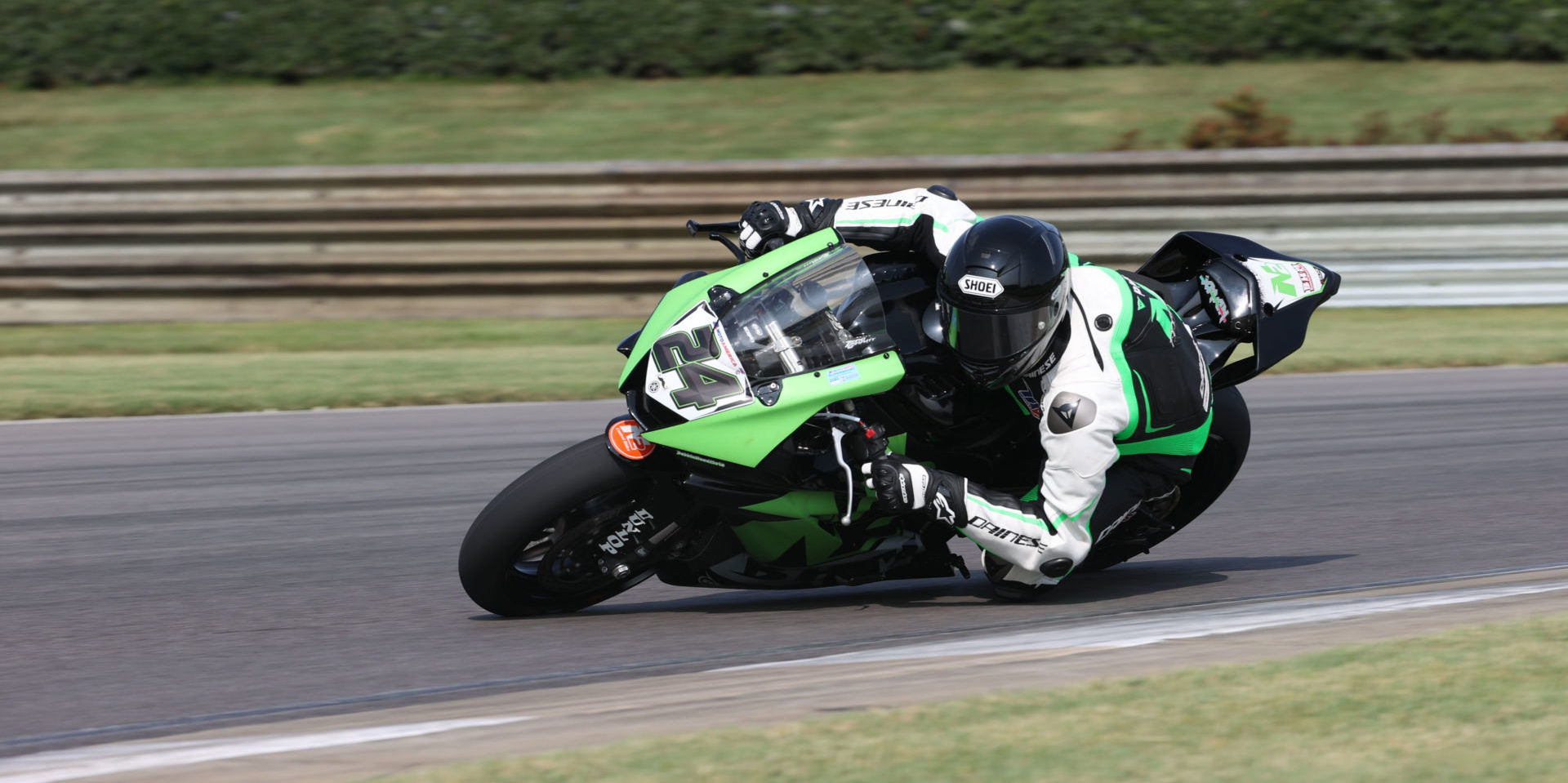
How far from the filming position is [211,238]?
1183cm

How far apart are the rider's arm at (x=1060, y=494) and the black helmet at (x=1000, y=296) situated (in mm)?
210

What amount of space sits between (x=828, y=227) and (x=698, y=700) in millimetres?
1646

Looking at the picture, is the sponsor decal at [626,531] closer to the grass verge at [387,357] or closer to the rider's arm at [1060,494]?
the rider's arm at [1060,494]

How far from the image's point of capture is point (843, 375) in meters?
4.32

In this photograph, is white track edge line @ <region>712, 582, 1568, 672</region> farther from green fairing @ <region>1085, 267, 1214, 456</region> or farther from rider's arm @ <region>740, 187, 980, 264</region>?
rider's arm @ <region>740, 187, 980, 264</region>

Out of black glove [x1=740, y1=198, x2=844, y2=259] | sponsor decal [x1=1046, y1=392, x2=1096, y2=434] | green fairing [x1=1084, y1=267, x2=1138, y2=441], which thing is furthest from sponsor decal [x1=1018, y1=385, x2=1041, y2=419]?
black glove [x1=740, y1=198, x2=844, y2=259]

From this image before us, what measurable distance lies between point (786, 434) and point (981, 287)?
2.19 feet

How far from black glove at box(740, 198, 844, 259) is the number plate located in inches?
22.5

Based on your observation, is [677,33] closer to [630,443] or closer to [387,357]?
[387,357]

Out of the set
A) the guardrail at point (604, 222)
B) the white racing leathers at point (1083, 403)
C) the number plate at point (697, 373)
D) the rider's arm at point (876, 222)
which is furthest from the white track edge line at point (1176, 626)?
the guardrail at point (604, 222)

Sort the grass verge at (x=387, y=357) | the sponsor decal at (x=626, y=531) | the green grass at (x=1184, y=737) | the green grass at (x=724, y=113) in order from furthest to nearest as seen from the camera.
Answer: the green grass at (x=724, y=113) < the grass verge at (x=387, y=357) < the sponsor decal at (x=626, y=531) < the green grass at (x=1184, y=737)

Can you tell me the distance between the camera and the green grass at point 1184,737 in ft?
9.92

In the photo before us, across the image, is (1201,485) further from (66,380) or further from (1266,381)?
(66,380)

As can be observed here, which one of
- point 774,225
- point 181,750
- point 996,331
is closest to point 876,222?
point 774,225
